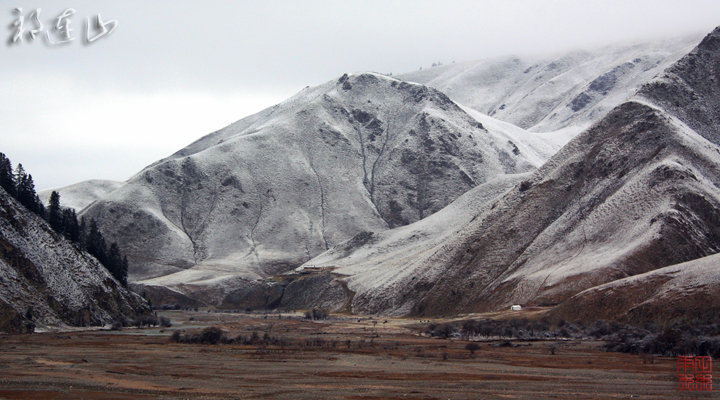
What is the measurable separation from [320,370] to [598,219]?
8154 centimetres

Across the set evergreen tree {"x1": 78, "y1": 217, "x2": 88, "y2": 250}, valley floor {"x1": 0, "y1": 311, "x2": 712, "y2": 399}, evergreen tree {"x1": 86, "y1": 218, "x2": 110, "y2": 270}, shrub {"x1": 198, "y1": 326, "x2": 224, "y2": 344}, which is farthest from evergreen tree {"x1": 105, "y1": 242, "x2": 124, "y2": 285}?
shrub {"x1": 198, "y1": 326, "x2": 224, "y2": 344}

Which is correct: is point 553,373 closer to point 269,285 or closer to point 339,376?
point 339,376

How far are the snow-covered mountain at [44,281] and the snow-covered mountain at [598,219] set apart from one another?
5406cm

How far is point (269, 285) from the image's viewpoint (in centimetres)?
19638

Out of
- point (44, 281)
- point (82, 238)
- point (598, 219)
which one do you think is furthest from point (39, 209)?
point (598, 219)

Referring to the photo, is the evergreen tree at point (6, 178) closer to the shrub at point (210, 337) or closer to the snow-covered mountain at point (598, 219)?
the shrub at point (210, 337)

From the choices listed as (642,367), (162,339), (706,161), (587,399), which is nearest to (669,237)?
(706,161)

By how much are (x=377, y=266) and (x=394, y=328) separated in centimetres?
6789

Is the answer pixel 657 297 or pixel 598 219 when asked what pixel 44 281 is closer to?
pixel 657 297

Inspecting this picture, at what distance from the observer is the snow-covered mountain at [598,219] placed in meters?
116

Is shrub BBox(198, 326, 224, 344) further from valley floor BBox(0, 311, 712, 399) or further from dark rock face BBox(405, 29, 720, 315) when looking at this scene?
dark rock face BBox(405, 29, 720, 315)

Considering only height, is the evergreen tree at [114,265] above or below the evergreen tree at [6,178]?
below

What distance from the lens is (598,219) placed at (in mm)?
128625

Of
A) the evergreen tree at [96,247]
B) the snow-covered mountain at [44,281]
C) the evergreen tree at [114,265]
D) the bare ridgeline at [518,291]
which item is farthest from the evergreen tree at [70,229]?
the evergreen tree at [114,265]
